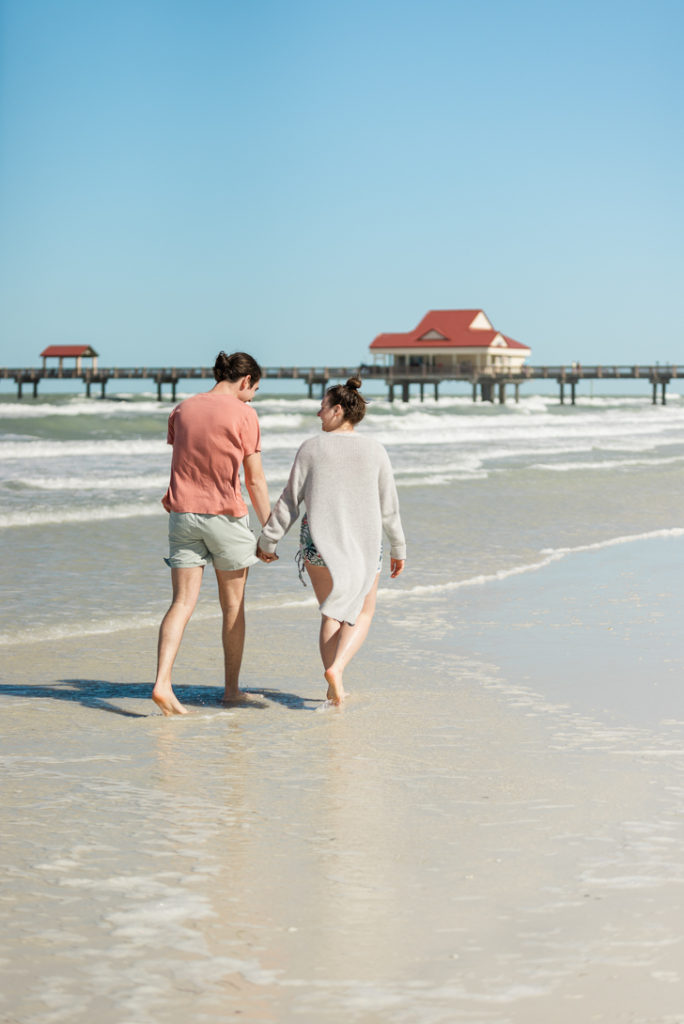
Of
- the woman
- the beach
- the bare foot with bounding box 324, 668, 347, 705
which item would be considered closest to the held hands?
the woman

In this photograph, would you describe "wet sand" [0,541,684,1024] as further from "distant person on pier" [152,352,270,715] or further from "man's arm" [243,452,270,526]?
"man's arm" [243,452,270,526]

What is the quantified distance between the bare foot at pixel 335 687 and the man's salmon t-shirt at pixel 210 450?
76cm

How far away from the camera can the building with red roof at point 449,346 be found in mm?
88375

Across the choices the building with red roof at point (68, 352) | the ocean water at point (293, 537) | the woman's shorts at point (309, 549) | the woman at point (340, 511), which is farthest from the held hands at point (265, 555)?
the building with red roof at point (68, 352)

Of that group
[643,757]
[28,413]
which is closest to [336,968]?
[643,757]

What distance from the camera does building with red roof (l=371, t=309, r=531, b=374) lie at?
88.4 metres

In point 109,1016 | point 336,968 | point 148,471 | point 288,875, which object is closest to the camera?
point 109,1016

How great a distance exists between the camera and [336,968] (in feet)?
9.07

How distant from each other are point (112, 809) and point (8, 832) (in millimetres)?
340

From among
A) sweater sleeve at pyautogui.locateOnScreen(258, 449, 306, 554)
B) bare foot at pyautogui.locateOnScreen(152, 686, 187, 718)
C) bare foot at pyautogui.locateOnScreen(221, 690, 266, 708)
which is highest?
sweater sleeve at pyautogui.locateOnScreen(258, 449, 306, 554)

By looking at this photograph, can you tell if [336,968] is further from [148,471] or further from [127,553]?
[148,471]

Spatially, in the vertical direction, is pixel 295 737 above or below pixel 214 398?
below

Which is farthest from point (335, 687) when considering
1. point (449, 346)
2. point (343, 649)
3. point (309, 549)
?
point (449, 346)

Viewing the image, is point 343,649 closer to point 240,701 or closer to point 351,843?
point 240,701
